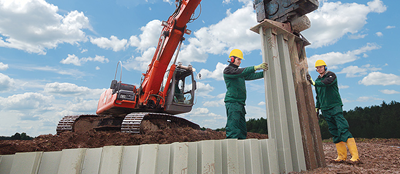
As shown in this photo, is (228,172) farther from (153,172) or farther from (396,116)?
(396,116)

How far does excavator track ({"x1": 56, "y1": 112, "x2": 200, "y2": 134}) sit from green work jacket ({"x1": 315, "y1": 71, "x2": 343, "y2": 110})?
3924mm

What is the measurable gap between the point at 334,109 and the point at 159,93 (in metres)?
4.97

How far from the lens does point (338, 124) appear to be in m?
3.68

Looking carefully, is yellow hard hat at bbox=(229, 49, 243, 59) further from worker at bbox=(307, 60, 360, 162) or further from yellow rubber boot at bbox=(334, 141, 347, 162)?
yellow rubber boot at bbox=(334, 141, 347, 162)

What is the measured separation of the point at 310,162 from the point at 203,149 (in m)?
1.99

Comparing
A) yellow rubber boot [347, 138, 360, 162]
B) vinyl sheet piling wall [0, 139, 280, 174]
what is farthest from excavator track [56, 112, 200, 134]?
yellow rubber boot [347, 138, 360, 162]

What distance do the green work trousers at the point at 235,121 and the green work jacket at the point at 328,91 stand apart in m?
1.65

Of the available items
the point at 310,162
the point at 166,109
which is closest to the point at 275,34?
the point at 310,162

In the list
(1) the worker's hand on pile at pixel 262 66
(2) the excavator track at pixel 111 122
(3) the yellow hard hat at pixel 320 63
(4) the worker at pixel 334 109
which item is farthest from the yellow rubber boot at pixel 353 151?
(2) the excavator track at pixel 111 122

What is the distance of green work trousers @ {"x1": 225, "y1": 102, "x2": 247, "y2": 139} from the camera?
3.14 meters

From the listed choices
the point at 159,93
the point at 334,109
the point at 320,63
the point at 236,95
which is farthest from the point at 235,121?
the point at 159,93

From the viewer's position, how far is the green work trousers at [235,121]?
3.14m

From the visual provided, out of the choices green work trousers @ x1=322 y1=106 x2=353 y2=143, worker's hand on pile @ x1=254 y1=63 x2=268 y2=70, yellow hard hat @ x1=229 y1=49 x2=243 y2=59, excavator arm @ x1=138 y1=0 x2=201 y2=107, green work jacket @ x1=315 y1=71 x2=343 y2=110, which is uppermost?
excavator arm @ x1=138 y1=0 x2=201 y2=107

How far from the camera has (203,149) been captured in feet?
6.55
